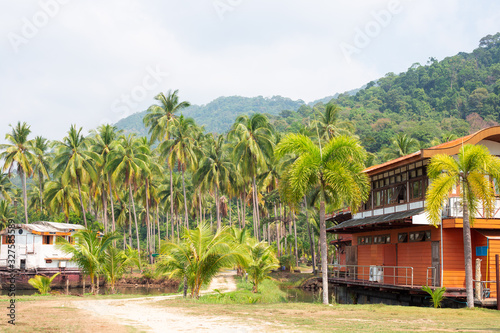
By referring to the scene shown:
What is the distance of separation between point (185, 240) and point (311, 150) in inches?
299

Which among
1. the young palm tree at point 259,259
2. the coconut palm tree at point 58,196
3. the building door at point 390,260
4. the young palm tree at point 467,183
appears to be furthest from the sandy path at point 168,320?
the coconut palm tree at point 58,196

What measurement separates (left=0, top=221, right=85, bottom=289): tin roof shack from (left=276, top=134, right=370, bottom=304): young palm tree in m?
32.3

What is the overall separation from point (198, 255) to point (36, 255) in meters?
32.4

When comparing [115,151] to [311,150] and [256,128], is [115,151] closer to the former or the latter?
[256,128]

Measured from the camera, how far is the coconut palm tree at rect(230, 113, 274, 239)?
179 feet

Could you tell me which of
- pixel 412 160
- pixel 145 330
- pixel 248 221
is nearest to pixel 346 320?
pixel 145 330

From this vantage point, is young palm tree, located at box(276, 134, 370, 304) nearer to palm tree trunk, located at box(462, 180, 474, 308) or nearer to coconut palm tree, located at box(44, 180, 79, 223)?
palm tree trunk, located at box(462, 180, 474, 308)

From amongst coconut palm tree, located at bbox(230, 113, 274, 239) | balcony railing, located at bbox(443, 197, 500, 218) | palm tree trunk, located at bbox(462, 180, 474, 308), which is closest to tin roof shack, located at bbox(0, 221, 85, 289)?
coconut palm tree, located at bbox(230, 113, 274, 239)

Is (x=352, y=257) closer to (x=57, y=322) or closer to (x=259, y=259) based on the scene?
(x=259, y=259)

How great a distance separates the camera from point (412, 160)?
28.1 meters

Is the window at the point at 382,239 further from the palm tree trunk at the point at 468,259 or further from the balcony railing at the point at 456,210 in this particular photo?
the palm tree trunk at the point at 468,259

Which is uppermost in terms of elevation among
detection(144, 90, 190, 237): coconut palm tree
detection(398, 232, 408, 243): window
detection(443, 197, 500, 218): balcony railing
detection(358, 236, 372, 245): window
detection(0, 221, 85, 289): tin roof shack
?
detection(144, 90, 190, 237): coconut palm tree

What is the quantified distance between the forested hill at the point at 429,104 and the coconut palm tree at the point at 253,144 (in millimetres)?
33634

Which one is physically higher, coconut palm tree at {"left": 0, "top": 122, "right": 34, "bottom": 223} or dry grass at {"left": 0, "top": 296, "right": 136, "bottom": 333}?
coconut palm tree at {"left": 0, "top": 122, "right": 34, "bottom": 223}
